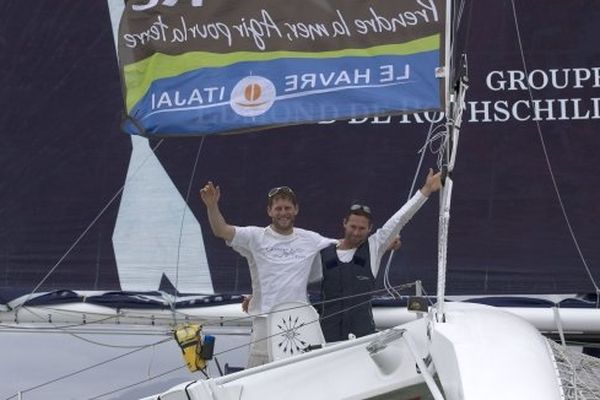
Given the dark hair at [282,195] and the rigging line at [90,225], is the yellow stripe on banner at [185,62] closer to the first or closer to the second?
the dark hair at [282,195]

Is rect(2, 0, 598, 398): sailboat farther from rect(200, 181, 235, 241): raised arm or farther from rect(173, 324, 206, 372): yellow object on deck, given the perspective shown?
rect(173, 324, 206, 372): yellow object on deck

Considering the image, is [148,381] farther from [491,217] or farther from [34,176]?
[491,217]

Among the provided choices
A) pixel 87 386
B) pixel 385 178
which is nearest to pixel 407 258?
pixel 385 178

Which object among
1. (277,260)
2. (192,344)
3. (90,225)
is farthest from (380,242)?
(90,225)

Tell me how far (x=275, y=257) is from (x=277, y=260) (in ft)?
0.05

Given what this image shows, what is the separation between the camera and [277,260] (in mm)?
5324

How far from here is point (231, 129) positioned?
4.82m

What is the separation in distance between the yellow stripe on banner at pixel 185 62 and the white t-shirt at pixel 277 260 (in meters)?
0.65

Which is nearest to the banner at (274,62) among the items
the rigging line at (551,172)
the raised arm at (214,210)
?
the raised arm at (214,210)

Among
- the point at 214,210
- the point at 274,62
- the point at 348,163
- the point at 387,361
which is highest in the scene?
the point at 274,62

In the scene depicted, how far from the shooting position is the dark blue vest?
17.5 feet

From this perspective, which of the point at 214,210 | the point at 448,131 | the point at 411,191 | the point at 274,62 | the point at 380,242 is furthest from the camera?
the point at 411,191

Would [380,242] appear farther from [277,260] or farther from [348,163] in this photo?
[348,163]

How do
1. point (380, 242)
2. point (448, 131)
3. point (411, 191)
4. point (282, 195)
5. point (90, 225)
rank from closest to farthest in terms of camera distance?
point (448, 131) → point (282, 195) → point (380, 242) → point (411, 191) → point (90, 225)
